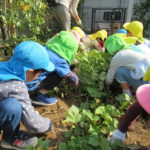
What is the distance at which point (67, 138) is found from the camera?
5.74 ft

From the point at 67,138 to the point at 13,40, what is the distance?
253cm

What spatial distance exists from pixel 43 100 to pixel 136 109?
42.1 inches

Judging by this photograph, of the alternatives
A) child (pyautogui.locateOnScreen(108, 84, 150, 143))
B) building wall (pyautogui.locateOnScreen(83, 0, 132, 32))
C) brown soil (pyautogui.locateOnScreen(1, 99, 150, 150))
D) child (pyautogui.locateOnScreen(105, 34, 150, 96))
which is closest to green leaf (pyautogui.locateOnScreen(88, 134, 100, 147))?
child (pyautogui.locateOnScreen(108, 84, 150, 143))

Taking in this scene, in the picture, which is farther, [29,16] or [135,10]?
[135,10]

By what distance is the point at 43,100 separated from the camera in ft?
7.42

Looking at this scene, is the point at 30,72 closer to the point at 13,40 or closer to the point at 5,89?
the point at 5,89

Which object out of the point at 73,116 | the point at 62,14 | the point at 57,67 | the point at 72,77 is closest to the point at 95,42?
the point at 62,14

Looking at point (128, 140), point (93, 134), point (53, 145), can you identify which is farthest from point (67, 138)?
point (128, 140)

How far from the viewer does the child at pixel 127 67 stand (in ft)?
7.49

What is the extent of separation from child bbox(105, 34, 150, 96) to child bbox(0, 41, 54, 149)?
3.32 feet

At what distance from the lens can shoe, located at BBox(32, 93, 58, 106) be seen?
2.24 metres

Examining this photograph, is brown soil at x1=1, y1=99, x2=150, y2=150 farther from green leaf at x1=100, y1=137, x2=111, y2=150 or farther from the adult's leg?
the adult's leg

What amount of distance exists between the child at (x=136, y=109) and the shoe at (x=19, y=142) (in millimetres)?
602

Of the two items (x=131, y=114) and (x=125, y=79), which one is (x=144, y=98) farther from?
(x=125, y=79)
